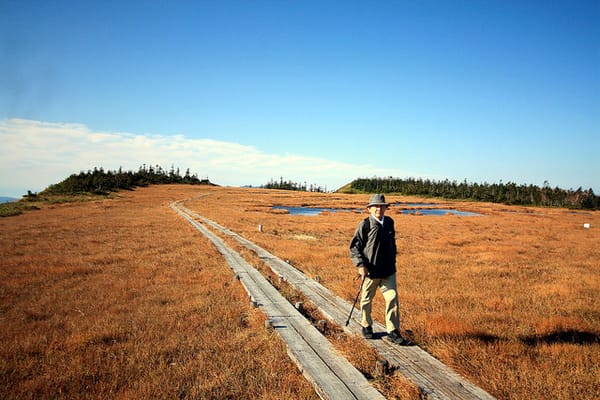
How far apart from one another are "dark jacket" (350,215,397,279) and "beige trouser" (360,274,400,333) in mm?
174

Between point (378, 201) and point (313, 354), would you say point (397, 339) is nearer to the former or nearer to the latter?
point (313, 354)

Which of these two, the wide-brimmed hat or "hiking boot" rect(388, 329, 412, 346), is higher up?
the wide-brimmed hat

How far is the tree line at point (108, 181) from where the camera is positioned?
76.9 metres

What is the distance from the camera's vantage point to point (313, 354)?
250 inches

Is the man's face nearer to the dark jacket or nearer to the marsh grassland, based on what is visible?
the dark jacket

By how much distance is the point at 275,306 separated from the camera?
9406mm

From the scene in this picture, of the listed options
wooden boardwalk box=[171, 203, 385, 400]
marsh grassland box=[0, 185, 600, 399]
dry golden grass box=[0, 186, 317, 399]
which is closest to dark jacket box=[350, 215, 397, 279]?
marsh grassland box=[0, 185, 600, 399]

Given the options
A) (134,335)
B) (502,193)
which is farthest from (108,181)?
(502,193)

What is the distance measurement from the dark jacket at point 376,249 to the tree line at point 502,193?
158 metres

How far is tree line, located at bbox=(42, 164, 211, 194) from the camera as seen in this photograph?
252 ft

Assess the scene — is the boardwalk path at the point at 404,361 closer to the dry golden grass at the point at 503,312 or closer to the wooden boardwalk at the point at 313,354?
the wooden boardwalk at the point at 313,354

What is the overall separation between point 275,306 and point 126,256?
12067 mm

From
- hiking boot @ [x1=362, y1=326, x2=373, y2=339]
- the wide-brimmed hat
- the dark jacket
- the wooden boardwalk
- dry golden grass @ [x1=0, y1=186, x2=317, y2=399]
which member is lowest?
dry golden grass @ [x1=0, y1=186, x2=317, y2=399]

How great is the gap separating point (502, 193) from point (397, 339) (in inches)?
7010
